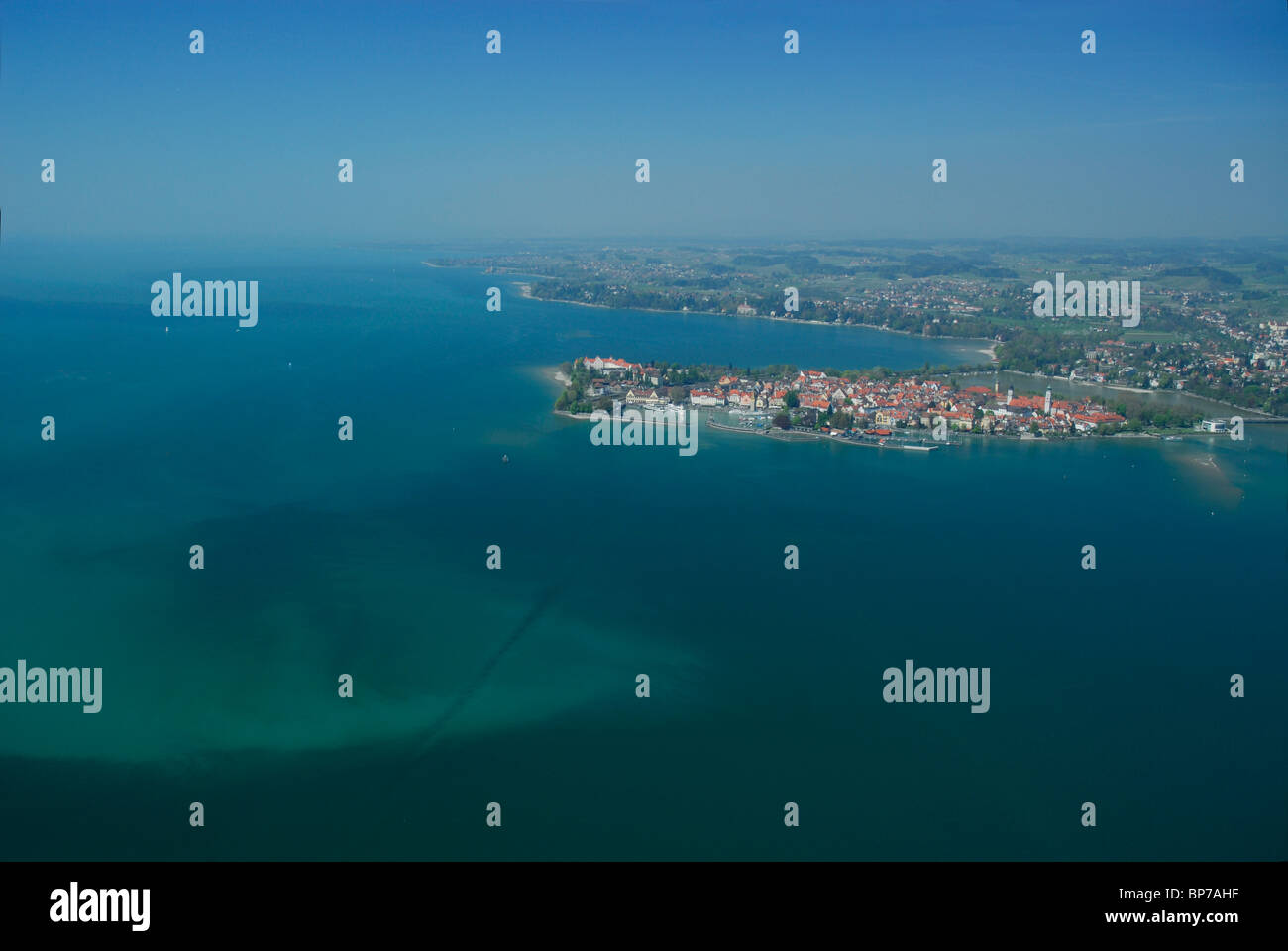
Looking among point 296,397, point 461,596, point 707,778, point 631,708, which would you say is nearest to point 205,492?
point 461,596

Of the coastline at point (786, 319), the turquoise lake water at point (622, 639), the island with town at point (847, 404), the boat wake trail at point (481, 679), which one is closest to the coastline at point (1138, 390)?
the turquoise lake water at point (622, 639)

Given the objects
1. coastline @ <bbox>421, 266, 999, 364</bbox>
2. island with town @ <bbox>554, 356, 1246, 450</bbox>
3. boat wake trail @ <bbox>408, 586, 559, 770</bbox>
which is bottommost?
boat wake trail @ <bbox>408, 586, 559, 770</bbox>

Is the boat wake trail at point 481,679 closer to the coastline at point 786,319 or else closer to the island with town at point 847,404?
the island with town at point 847,404

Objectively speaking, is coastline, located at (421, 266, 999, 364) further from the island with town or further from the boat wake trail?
the boat wake trail

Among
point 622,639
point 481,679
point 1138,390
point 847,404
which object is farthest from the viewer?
point 1138,390

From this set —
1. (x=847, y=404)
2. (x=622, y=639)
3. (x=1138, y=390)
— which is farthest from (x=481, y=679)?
(x=1138, y=390)

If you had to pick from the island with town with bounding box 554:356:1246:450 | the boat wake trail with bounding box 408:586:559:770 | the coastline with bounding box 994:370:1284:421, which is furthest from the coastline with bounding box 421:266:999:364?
the boat wake trail with bounding box 408:586:559:770

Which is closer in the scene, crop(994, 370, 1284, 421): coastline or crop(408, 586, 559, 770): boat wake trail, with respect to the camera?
crop(408, 586, 559, 770): boat wake trail

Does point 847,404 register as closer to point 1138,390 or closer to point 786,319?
point 1138,390
